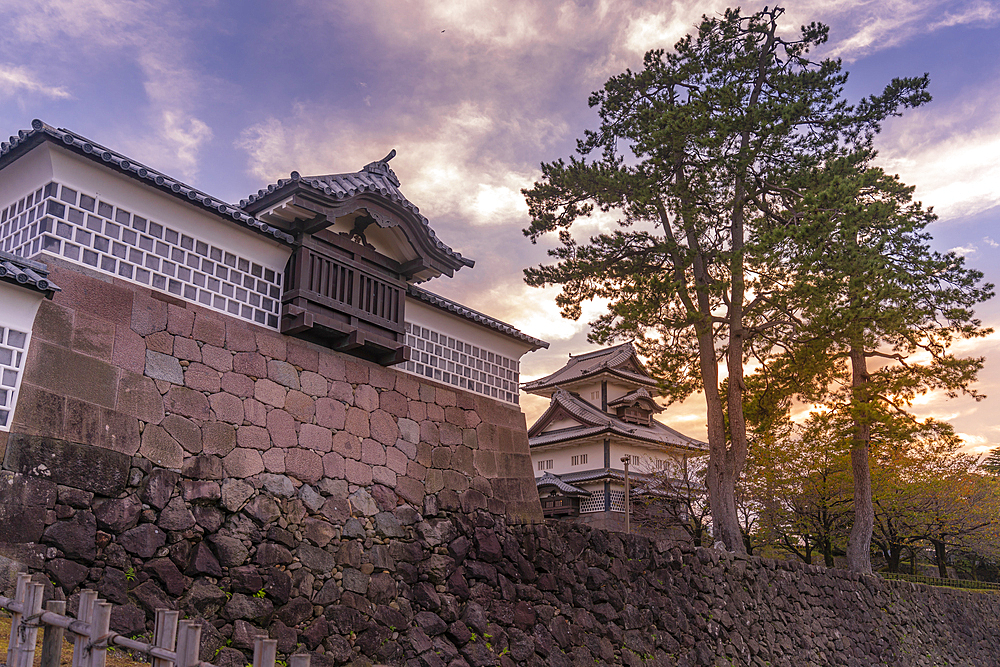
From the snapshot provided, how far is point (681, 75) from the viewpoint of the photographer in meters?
17.5

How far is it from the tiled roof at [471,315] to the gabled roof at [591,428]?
17.4 meters

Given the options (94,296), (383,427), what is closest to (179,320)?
(94,296)

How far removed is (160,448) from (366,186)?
463 centimetres

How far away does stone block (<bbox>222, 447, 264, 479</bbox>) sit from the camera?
893 centimetres

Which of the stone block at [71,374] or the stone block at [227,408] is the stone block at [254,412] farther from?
the stone block at [71,374]

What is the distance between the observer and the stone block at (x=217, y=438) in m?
8.80

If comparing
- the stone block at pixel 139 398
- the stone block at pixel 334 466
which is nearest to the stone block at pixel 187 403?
the stone block at pixel 139 398

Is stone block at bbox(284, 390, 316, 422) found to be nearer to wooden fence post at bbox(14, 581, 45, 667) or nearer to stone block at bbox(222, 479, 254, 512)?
stone block at bbox(222, 479, 254, 512)

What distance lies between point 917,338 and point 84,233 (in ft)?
62.2

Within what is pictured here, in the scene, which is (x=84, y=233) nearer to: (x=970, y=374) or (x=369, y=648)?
(x=369, y=648)

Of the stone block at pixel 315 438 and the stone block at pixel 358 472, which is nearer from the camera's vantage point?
the stone block at pixel 315 438

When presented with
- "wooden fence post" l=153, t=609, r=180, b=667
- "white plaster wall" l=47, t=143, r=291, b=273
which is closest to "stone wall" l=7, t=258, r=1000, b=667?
"white plaster wall" l=47, t=143, r=291, b=273

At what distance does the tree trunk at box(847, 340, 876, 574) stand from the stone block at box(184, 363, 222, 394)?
623 inches

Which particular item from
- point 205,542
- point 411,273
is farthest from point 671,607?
point 205,542
